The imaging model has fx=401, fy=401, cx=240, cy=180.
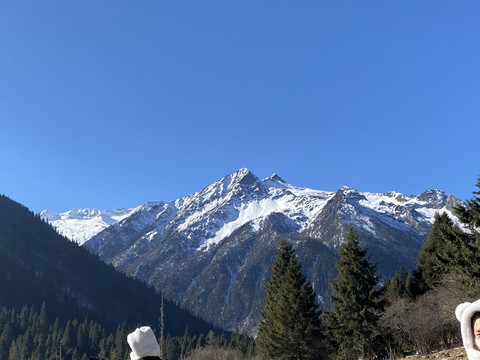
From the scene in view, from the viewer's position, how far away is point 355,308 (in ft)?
108

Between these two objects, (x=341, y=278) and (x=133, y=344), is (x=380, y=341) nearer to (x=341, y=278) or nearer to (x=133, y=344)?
(x=341, y=278)

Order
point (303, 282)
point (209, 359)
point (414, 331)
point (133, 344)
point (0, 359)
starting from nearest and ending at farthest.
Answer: point (133, 344) → point (414, 331) → point (303, 282) → point (209, 359) → point (0, 359)

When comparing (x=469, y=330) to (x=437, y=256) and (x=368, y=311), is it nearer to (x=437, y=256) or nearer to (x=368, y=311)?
(x=368, y=311)

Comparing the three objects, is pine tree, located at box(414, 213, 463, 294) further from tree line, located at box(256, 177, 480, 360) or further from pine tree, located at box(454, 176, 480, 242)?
pine tree, located at box(454, 176, 480, 242)

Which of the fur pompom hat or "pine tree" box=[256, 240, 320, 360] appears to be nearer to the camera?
the fur pompom hat

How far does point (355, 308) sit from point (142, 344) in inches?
1189

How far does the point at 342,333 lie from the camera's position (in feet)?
109

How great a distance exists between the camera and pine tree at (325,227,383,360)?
32.2m

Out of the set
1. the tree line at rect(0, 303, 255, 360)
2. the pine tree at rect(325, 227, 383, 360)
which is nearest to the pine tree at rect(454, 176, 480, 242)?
the pine tree at rect(325, 227, 383, 360)

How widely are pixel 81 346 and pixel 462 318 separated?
132 meters

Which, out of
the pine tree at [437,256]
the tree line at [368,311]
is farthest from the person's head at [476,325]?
the pine tree at [437,256]

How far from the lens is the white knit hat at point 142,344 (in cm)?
587

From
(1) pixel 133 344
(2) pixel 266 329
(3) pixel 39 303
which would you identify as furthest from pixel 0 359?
(1) pixel 133 344

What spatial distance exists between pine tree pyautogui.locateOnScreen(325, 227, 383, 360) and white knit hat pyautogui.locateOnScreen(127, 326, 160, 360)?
2950 centimetres
